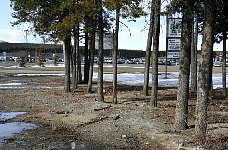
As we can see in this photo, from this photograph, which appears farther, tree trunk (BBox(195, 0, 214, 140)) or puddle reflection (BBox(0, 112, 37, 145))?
puddle reflection (BBox(0, 112, 37, 145))

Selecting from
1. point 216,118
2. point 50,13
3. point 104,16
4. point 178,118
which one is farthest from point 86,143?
point 50,13

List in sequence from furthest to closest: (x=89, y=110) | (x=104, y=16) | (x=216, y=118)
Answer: (x=104, y=16), (x=89, y=110), (x=216, y=118)

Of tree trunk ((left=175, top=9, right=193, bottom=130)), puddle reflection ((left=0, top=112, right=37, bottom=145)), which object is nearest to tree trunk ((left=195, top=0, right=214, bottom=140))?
tree trunk ((left=175, top=9, right=193, bottom=130))

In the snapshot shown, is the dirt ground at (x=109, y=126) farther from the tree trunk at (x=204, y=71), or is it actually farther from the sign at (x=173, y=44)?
the sign at (x=173, y=44)

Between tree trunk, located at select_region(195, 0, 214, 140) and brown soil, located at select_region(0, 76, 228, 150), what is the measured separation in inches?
16.6

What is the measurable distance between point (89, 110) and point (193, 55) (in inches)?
448

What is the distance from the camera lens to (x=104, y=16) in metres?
22.5

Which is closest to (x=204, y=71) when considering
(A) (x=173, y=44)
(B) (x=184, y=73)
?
(B) (x=184, y=73)

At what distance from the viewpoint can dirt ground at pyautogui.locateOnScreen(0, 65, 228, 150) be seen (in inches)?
454

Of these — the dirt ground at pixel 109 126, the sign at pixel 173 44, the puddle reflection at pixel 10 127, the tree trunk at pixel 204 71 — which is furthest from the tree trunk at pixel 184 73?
the sign at pixel 173 44

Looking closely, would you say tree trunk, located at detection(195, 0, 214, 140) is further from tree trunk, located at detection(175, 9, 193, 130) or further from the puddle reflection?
the puddle reflection

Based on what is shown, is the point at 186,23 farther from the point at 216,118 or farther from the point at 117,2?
the point at 117,2

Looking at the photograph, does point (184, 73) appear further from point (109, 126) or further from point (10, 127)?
point (10, 127)

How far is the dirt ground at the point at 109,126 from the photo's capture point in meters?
11.5
